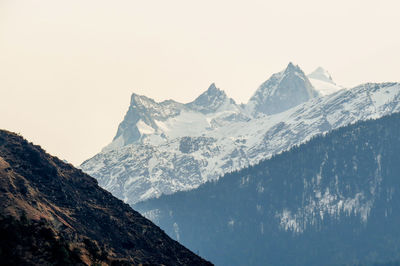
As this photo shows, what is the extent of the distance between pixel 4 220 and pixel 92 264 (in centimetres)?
1772

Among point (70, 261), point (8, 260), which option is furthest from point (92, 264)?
point (8, 260)

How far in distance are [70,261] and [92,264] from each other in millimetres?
8785

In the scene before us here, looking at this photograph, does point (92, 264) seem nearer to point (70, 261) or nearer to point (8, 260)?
point (70, 261)

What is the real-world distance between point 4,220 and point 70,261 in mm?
14146

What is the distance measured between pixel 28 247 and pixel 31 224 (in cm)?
890

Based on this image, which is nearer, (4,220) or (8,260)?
(8,260)

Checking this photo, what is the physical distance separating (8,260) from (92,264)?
21.3m

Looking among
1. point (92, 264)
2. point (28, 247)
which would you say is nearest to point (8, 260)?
point (28, 247)

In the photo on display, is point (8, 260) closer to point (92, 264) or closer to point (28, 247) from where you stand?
point (28, 247)

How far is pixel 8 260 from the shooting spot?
594 ft

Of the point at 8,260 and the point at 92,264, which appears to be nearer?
the point at 8,260

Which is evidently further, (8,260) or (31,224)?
(31,224)

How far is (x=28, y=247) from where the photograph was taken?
189875 millimetres

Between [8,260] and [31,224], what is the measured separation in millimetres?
17621
